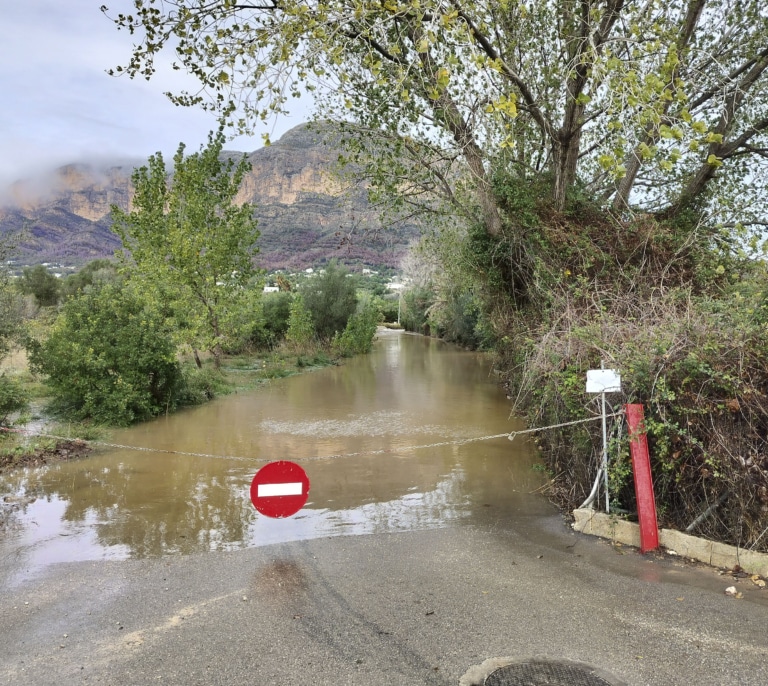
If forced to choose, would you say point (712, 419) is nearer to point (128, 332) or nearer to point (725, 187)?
point (725, 187)

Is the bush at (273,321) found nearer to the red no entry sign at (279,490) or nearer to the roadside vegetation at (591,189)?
the roadside vegetation at (591,189)

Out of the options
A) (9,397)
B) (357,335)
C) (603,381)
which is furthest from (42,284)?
(603,381)

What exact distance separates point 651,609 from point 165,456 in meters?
9.00

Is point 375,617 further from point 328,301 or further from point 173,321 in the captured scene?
point 328,301

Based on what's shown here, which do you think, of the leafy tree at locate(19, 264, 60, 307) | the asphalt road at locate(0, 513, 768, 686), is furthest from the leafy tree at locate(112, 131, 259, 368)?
the leafy tree at locate(19, 264, 60, 307)

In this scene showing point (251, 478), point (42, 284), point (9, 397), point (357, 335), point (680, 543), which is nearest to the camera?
point (680, 543)

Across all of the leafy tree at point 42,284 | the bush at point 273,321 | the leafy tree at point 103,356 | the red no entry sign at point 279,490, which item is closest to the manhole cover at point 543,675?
the red no entry sign at point 279,490

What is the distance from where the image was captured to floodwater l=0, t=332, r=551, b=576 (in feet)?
23.1

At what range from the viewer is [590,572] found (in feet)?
17.2

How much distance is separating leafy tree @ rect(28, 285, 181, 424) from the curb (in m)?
10.6

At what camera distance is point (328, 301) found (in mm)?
33812

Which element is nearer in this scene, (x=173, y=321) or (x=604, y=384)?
(x=604, y=384)

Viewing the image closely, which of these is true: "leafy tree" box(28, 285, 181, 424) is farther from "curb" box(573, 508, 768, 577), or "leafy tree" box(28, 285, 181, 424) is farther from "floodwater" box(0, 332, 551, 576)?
"curb" box(573, 508, 768, 577)

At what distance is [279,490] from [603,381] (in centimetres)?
341
